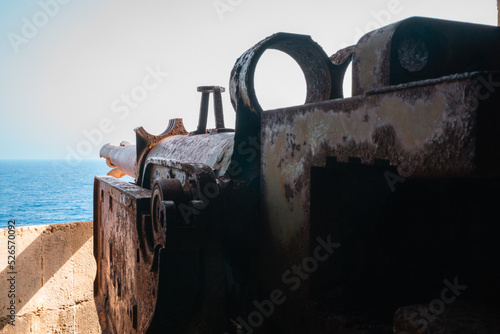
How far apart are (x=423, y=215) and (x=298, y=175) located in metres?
0.52

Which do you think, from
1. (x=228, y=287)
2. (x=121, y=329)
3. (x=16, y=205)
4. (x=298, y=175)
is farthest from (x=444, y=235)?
(x=16, y=205)

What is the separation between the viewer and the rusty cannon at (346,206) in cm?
85

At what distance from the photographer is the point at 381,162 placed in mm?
962

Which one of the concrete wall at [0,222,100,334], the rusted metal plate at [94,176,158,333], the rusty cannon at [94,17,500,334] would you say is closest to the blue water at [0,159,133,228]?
the concrete wall at [0,222,100,334]

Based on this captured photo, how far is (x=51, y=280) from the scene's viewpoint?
17.4 ft

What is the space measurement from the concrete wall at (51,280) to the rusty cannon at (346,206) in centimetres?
364

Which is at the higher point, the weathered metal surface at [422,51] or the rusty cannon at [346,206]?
the weathered metal surface at [422,51]

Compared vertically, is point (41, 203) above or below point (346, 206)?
below

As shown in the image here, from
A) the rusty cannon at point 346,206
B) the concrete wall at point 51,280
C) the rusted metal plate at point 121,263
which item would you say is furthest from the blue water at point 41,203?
the rusty cannon at point 346,206

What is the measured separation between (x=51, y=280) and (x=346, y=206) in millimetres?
5196

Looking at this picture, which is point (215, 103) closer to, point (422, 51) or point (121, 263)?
point (121, 263)

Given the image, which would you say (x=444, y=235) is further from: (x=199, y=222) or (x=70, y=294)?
(x=70, y=294)

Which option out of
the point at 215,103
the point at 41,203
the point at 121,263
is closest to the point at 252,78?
the point at 121,263

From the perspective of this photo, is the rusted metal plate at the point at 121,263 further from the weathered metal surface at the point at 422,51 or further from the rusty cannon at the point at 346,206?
the weathered metal surface at the point at 422,51
